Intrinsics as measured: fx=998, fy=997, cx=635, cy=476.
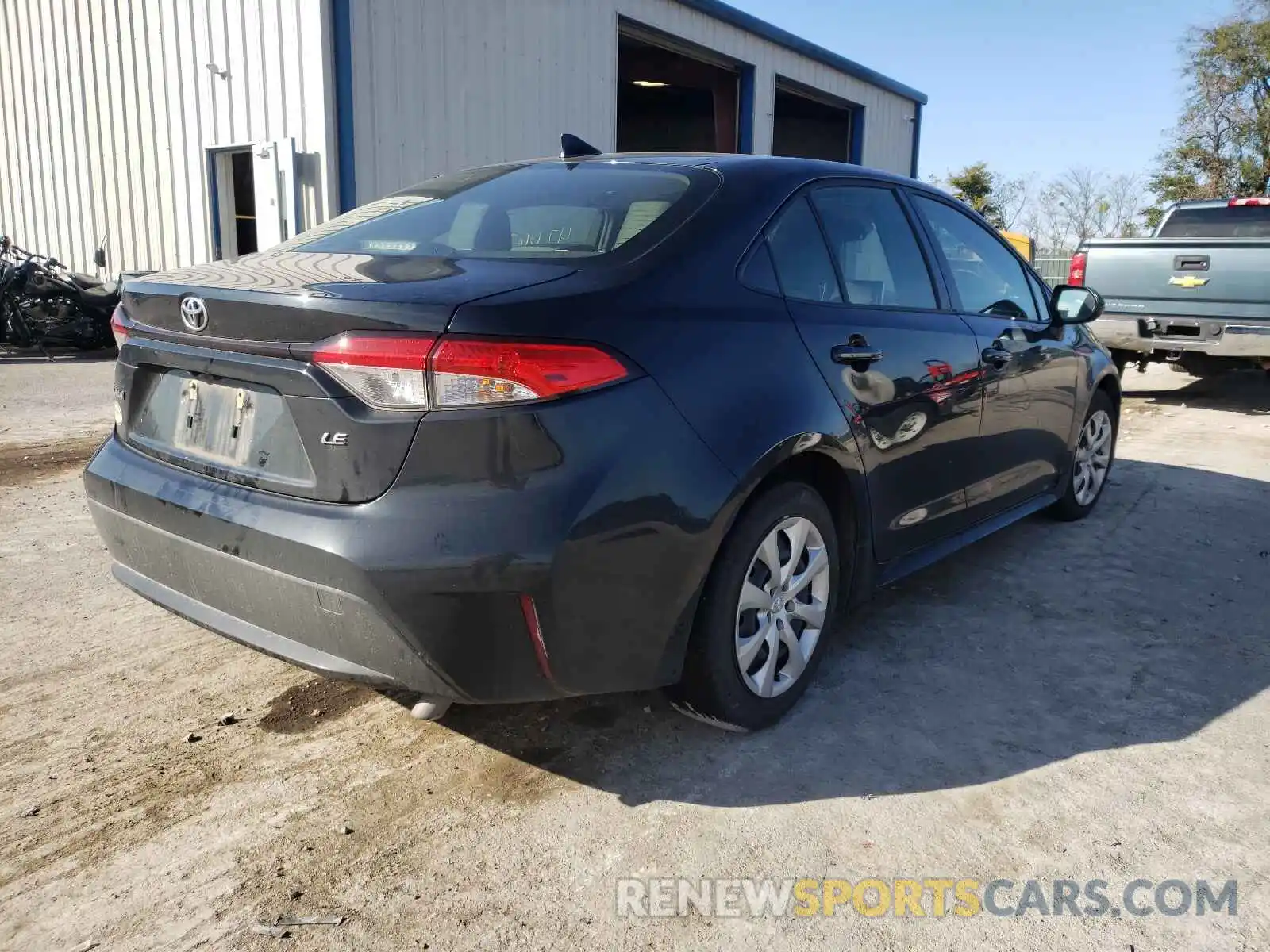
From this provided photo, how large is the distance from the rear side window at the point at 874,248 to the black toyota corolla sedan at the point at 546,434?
0.01 m

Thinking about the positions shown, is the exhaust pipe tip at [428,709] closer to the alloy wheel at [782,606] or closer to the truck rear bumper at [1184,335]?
the alloy wheel at [782,606]

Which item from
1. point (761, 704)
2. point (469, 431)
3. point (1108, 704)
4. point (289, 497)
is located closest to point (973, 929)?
point (761, 704)

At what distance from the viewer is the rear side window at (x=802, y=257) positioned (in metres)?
2.89

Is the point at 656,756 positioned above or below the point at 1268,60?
below

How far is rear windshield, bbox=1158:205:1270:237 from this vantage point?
988 cm

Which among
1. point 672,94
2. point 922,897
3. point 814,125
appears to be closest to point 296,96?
point 922,897

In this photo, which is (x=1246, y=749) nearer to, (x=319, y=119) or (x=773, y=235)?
Answer: (x=773, y=235)

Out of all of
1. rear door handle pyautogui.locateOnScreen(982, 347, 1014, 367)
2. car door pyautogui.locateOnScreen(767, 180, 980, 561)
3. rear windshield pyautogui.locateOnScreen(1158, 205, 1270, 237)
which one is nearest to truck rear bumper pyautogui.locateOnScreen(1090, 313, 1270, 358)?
rear windshield pyautogui.locateOnScreen(1158, 205, 1270, 237)

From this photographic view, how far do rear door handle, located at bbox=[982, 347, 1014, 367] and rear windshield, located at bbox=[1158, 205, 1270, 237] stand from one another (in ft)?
24.5

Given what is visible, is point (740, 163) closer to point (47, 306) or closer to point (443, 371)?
point (443, 371)

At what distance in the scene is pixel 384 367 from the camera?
2139 millimetres

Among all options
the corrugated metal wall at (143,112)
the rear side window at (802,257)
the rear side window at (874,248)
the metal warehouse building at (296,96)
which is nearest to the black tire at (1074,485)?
the rear side window at (874,248)

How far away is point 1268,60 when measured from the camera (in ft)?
93.5

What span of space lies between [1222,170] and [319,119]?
30.0 metres
